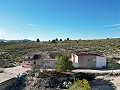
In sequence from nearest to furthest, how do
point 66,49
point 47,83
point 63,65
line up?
point 47,83
point 63,65
point 66,49

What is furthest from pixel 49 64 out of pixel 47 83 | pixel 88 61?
pixel 47 83

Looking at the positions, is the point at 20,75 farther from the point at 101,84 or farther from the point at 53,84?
the point at 101,84

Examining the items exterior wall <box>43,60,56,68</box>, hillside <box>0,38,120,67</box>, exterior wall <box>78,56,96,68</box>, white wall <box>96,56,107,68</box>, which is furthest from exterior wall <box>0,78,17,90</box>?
hillside <box>0,38,120,67</box>

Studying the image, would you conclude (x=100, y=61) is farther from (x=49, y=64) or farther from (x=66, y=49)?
(x=66, y=49)

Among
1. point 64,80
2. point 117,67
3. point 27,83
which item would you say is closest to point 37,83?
point 27,83

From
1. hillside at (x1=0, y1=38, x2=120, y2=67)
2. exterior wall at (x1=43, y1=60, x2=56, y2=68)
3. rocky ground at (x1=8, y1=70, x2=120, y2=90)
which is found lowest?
rocky ground at (x1=8, y1=70, x2=120, y2=90)

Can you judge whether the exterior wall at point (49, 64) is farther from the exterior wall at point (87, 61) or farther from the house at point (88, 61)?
the exterior wall at point (87, 61)

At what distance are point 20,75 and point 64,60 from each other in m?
9.76

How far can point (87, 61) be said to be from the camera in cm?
5441

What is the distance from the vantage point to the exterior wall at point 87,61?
54.2 m

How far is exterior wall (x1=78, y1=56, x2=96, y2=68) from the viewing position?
178 feet

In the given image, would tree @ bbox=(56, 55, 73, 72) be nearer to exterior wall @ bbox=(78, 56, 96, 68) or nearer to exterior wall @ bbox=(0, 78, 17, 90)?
exterior wall @ bbox=(78, 56, 96, 68)

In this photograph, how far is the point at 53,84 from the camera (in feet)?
142

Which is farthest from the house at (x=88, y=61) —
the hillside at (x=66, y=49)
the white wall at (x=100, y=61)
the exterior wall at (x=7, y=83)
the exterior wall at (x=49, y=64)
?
the exterior wall at (x=7, y=83)
